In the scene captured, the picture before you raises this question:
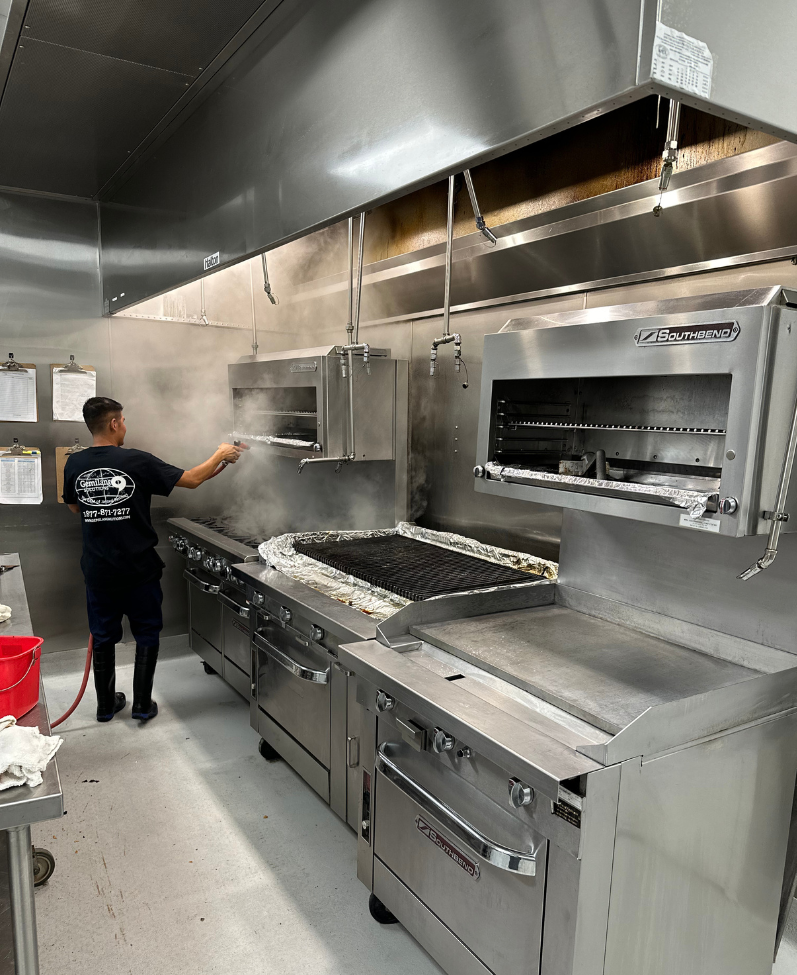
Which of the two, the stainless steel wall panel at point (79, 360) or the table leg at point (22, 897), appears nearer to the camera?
the table leg at point (22, 897)

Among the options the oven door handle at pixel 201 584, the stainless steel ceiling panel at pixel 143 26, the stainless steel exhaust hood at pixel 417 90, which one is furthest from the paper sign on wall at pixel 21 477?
the stainless steel ceiling panel at pixel 143 26

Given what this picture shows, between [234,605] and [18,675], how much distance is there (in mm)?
1522

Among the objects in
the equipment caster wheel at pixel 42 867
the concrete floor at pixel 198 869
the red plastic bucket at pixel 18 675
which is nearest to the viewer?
the red plastic bucket at pixel 18 675

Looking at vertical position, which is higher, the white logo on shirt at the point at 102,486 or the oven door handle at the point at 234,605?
the white logo on shirt at the point at 102,486

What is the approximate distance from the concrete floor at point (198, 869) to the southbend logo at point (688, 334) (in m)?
1.68

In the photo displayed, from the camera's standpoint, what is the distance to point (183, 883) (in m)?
2.10

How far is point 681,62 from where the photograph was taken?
93 cm

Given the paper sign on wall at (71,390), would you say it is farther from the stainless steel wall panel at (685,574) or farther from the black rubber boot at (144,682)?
the stainless steel wall panel at (685,574)

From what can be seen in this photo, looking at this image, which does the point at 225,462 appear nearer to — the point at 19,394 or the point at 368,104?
the point at 19,394

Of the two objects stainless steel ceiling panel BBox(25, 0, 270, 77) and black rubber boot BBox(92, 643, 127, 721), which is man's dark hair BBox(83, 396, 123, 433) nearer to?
black rubber boot BBox(92, 643, 127, 721)

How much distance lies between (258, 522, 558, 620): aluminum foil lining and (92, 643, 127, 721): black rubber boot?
0.95 meters

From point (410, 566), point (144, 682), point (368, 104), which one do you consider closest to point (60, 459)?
point (144, 682)

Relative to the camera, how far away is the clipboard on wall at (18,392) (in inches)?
134

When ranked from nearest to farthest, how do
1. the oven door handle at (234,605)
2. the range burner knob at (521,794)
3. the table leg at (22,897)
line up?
the table leg at (22,897) < the range burner knob at (521,794) < the oven door handle at (234,605)
